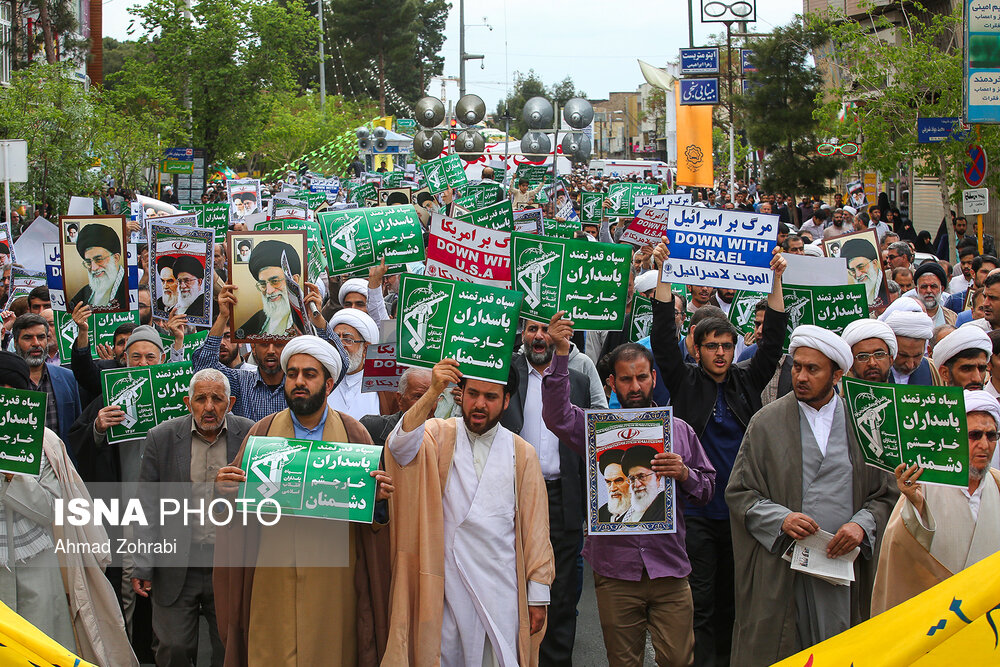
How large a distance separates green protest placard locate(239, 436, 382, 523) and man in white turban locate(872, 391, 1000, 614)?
6.74 ft

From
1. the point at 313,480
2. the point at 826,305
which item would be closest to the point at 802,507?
the point at 313,480

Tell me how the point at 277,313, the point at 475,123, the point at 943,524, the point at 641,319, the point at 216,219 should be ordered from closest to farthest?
1. the point at 943,524
2. the point at 277,313
3. the point at 641,319
4. the point at 216,219
5. the point at 475,123

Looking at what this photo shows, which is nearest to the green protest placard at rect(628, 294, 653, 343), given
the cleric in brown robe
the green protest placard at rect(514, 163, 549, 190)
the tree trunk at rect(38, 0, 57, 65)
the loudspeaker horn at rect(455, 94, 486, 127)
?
the cleric in brown robe

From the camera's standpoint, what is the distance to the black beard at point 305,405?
5090 mm

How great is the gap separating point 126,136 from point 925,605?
28.1 m

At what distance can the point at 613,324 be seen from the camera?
6.48 meters

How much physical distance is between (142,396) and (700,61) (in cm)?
2319

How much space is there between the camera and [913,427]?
459 cm

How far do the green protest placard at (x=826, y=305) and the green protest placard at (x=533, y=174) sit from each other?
15455 mm

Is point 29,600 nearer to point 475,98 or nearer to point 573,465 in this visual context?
point 573,465

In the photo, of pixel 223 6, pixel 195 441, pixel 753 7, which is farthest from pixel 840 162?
pixel 195 441

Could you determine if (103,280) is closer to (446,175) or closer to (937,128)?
(446,175)

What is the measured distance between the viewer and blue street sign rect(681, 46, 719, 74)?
27.5m

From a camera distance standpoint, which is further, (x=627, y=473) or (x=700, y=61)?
(x=700, y=61)
